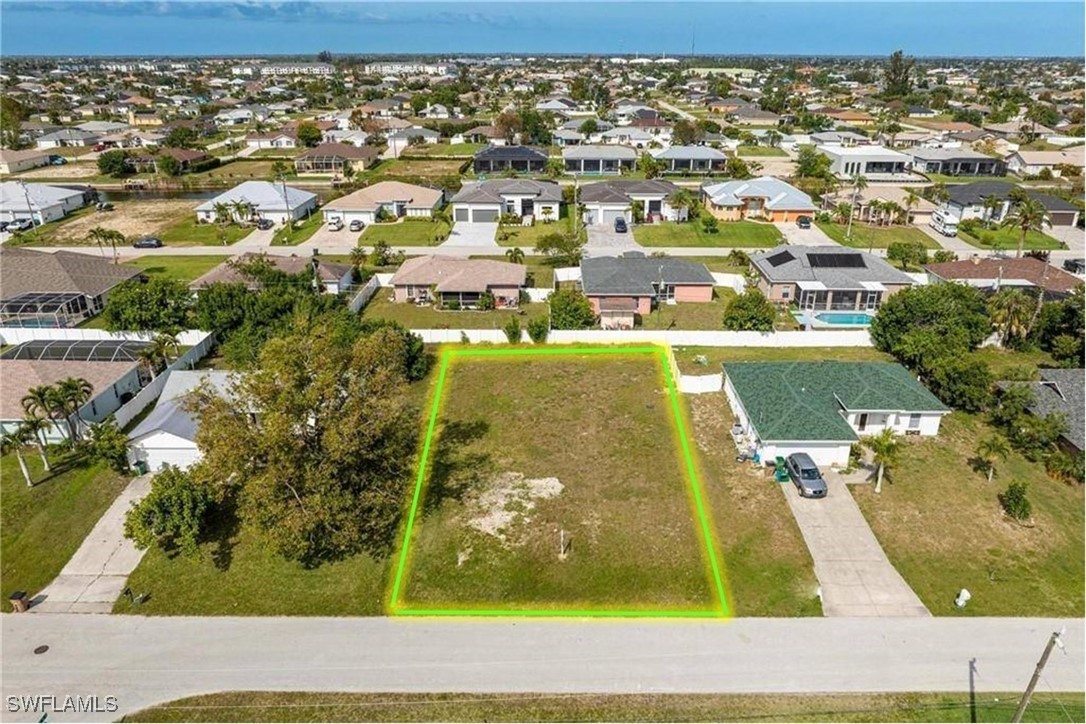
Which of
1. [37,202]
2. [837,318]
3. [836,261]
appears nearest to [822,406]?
[837,318]

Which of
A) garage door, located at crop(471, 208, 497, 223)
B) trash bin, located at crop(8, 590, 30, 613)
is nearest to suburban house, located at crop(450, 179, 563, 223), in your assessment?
garage door, located at crop(471, 208, 497, 223)

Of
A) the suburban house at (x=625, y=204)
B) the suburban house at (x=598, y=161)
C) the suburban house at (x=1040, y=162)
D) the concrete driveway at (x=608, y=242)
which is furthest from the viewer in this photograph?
the suburban house at (x=598, y=161)

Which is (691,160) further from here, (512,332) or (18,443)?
(18,443)

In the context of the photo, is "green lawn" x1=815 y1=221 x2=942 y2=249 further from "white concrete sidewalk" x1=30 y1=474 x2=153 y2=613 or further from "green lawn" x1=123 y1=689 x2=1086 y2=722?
"white concrete sidewalk" x1=30 y1=474 x2=153 y2=613

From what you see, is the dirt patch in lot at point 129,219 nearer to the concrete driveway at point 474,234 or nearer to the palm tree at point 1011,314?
the concrete driveway at point 474,234

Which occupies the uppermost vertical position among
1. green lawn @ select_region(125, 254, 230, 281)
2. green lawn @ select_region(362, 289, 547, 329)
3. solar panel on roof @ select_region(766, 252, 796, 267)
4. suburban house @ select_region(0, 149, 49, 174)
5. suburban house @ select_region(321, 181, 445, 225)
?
suburban house @ select_region(0, 149, 49, 174)

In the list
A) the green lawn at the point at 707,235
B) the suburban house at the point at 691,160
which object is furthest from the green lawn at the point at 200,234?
the suburban house at the point at 691,160
